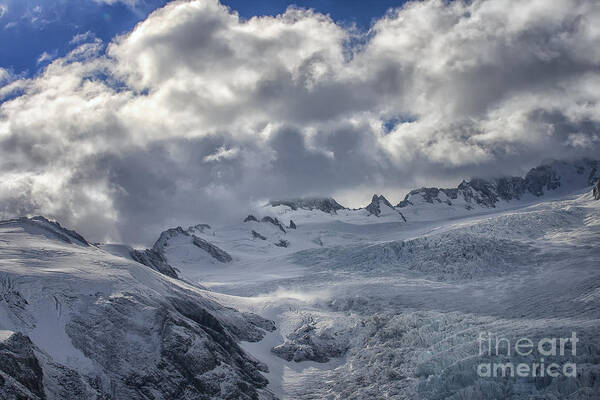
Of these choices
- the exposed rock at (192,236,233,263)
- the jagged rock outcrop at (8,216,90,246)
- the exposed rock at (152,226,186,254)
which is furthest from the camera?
the exposed rock at (152,226,186,254)

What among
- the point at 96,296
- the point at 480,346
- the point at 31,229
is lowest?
the point at 480,346

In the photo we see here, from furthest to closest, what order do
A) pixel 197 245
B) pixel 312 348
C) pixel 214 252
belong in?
pixel 197 245 < pixel 214 252 < pixel 312 348

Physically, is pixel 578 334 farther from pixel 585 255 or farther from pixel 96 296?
pixel 585 255

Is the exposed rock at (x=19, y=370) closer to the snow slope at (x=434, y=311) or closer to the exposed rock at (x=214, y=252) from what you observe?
the snow slope at (x=434, y=311)

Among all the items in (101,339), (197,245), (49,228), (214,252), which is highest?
(197,245)

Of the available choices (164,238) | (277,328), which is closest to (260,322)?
(277,328)

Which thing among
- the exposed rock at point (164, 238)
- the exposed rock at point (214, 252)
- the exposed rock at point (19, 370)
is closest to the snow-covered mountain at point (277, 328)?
the exposed rock at point (19, 370)

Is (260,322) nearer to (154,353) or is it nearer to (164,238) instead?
(154,353)

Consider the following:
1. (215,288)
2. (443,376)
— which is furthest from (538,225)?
(443,376)

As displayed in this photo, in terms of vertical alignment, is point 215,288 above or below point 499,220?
below

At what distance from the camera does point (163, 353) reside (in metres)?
36.6

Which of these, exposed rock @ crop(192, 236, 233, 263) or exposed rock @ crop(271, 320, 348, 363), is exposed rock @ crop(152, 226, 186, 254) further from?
exposed rock @ crop(271, 320, 348, 363)

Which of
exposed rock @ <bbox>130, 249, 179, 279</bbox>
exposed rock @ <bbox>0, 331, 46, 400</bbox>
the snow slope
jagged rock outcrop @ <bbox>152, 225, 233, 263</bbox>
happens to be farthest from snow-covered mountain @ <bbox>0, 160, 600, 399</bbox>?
jagged rock outcrop @ <bbox>152, 225, 233, 263</bbox>

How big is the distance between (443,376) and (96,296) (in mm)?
29541
